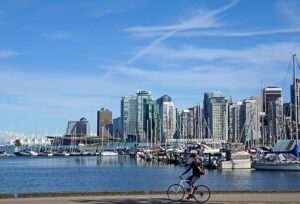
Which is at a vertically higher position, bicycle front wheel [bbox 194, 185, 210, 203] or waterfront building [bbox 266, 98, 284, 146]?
waterfront building [bbox 266, 98, 284, 146]

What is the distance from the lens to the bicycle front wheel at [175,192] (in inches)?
1120

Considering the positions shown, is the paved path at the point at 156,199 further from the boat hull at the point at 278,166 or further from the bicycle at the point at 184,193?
the boat hull at the point at 278,166

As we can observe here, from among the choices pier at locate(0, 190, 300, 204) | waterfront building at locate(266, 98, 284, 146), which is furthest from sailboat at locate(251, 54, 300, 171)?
pier at locate(0, 190, 300, 204)

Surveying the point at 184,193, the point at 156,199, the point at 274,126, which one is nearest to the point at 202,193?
the point at 184,193

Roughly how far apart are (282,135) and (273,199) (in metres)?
137

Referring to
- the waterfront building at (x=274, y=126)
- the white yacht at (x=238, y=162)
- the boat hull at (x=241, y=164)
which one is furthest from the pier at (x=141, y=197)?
the waterfront building at (x=274, y=126)

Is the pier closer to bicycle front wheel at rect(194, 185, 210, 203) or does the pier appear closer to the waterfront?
bicycle front wheel at rect(194, 185, 210, 203)

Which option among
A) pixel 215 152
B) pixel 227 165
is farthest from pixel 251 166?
pixel 215 152

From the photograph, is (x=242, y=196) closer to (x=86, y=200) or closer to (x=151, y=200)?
(x=151, y=200)

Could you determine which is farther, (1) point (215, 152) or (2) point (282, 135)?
(2) point (282, 135)

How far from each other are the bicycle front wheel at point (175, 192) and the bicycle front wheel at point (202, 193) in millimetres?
923

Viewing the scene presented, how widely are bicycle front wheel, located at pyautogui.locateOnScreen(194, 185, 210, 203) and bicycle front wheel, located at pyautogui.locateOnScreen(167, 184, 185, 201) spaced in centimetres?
92

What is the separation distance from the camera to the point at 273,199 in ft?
90.4

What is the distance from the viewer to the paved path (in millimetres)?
26441
